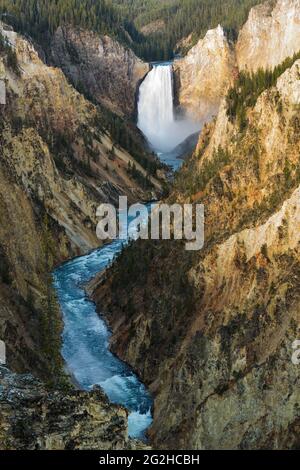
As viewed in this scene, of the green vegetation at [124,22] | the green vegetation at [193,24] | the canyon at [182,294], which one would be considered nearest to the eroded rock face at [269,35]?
the green vegetation at [124,22]

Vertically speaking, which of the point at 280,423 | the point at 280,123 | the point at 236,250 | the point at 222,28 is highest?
the point at 222,28

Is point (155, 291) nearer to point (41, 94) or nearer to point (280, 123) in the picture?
point (280, 123)

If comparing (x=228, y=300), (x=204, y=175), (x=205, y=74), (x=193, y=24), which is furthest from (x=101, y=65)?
(x=228, y=300)

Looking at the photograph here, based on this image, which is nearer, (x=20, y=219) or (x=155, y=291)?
(x=155, y=291)

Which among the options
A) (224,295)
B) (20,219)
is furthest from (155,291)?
(20,219)

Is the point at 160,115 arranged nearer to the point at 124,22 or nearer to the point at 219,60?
the point at 219,60

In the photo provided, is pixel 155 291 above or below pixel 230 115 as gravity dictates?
below

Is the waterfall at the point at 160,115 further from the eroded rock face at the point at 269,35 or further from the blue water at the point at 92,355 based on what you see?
the blue water at the point at 92,355
